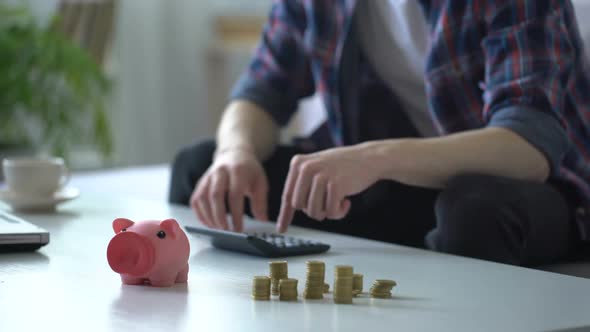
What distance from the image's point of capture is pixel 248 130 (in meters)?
1.40

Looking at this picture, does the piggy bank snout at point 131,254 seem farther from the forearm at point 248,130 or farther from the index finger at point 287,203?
the forearm at point 248,130

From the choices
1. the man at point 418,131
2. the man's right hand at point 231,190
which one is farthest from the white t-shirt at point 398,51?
the man's right hand at point 231,190

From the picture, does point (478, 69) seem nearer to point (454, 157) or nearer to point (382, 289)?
point (454, 157)

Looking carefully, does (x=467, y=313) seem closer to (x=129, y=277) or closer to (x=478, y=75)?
(x=129, y=277)

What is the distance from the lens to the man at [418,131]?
1.00m

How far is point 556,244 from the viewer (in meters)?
1.09

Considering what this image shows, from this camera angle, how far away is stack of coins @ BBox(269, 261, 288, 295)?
2.34 feet

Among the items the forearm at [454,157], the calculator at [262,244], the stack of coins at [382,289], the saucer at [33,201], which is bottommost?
the saucer at [33,201]

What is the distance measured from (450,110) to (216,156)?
0.33 m

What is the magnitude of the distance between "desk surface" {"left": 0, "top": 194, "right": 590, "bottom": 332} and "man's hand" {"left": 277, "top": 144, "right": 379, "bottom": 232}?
0.05 m

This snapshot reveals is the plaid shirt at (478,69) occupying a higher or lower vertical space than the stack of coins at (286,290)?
higher

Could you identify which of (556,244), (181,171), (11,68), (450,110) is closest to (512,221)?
(556,244)

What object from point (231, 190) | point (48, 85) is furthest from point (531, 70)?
point (48, 85)

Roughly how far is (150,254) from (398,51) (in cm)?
73
